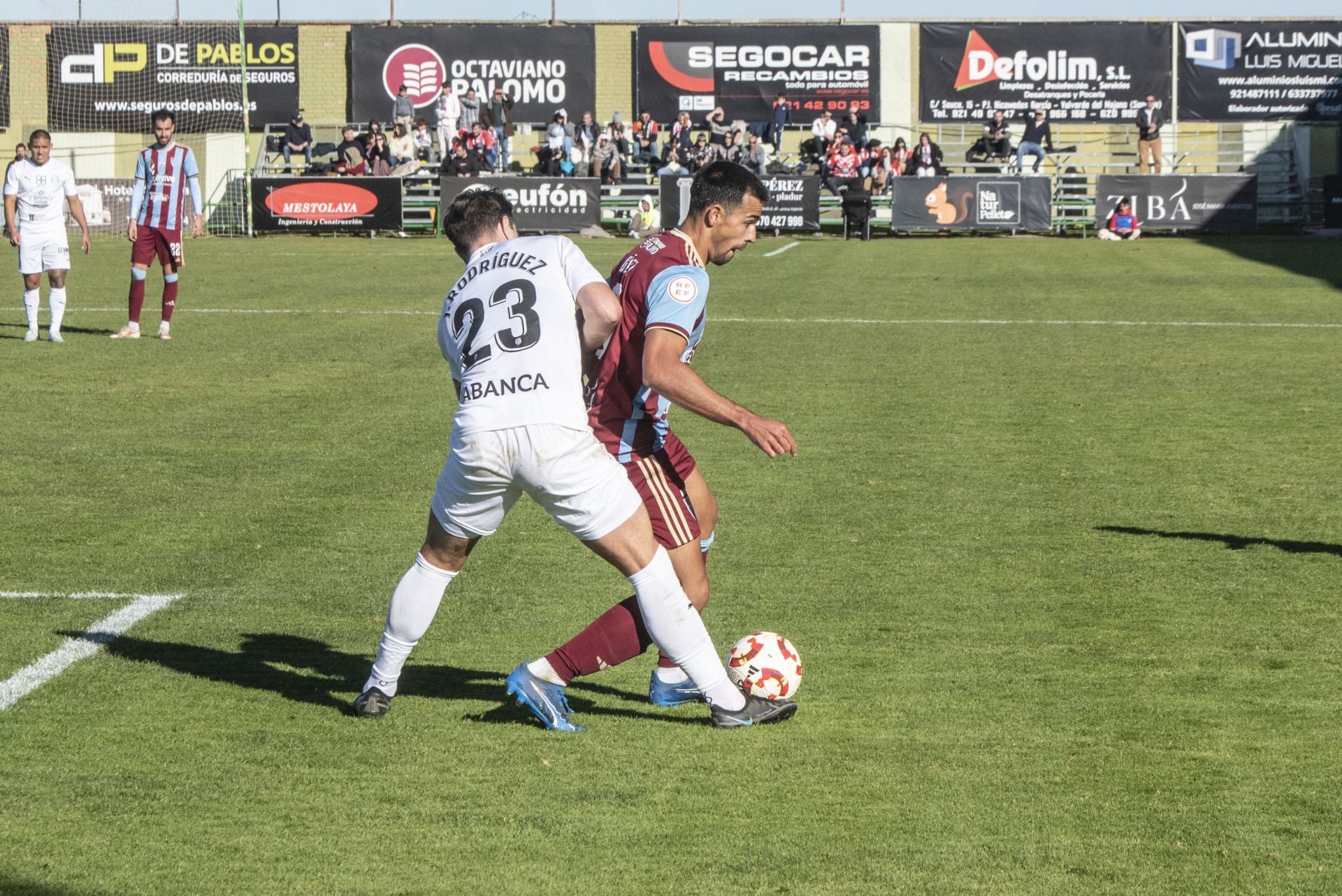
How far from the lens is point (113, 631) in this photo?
6.58 metres

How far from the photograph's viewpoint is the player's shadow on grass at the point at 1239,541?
26.5ft

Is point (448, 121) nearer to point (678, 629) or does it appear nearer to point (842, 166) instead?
point (842, 166)

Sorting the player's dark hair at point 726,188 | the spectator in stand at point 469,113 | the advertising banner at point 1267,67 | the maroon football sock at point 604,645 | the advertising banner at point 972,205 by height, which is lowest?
the maroon football sock at point 604,645

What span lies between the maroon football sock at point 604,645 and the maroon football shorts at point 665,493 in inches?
10.1

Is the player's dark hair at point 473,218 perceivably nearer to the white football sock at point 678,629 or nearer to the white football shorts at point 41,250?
the white football sock at point 678,629

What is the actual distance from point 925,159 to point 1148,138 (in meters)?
5.80

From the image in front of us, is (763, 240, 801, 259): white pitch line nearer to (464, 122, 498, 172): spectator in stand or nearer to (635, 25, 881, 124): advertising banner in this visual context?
(464, 122, 498, 172): spectator in stand

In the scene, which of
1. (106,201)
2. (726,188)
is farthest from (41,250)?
(106,201)

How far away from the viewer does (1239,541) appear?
8273 millimetres

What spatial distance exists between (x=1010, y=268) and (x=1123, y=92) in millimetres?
20171

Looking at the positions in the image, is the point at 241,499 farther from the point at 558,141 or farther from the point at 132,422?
the point at 558,141

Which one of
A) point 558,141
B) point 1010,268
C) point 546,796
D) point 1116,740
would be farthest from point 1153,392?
point 558,141

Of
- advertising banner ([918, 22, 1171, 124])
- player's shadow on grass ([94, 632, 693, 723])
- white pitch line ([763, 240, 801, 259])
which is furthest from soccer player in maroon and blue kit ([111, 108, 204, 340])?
advertising banner ([918, 22, 1171, 124])

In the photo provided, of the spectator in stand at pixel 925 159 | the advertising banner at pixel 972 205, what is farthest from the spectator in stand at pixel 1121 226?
the spectator in stand at pixel 925 159
